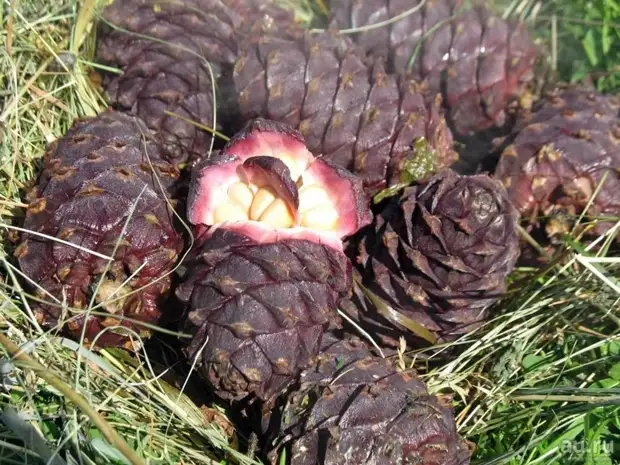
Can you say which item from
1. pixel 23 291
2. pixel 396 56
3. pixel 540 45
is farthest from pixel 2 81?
pixel 540 45

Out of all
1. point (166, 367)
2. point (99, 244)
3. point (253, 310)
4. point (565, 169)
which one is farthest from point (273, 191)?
point (565, 169)

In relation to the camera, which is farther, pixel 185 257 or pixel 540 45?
pixel 540 45

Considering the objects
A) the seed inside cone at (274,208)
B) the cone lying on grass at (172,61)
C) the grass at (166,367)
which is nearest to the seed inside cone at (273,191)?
the seed inside cone at (274,208)

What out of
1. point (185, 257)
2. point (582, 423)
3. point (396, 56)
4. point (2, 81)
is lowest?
point (582, 423)

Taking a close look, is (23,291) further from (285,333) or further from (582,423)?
(582,423)

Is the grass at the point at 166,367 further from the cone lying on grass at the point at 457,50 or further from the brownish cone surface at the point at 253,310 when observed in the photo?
the cone lying on grass at the point at 457,50

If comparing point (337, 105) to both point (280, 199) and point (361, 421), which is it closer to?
point (280, 199)

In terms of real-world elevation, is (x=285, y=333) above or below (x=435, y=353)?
above

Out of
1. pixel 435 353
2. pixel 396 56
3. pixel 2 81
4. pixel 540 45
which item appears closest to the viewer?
pixel 435 353
